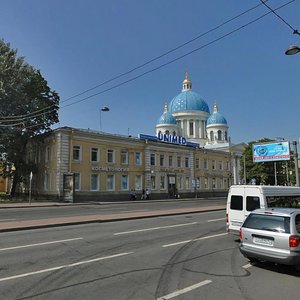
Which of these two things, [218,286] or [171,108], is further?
[171,108]

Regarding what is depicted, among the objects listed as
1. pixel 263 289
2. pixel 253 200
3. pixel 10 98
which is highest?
pixel 10 98

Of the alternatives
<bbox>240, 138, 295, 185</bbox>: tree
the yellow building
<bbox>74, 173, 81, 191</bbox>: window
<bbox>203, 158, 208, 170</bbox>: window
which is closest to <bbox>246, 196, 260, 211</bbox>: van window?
the yellow building

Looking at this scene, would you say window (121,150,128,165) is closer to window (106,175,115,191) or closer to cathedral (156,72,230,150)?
window (106,175,115,191)

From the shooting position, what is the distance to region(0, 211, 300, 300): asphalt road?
6.30m

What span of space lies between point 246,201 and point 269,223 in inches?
189

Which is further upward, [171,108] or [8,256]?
[171,108]

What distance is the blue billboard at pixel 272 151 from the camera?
42.1 m

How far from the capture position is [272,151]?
4369 cm

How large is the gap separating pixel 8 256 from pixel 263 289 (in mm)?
6312

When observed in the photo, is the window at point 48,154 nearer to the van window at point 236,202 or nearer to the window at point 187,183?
the window at point 187,183

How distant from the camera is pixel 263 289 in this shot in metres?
6.63

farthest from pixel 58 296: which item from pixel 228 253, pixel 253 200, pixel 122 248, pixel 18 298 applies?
pixel 253 200

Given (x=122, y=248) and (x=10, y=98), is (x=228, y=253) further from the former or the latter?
(x=10, y=98)

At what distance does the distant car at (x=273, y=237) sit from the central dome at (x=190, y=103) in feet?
242
